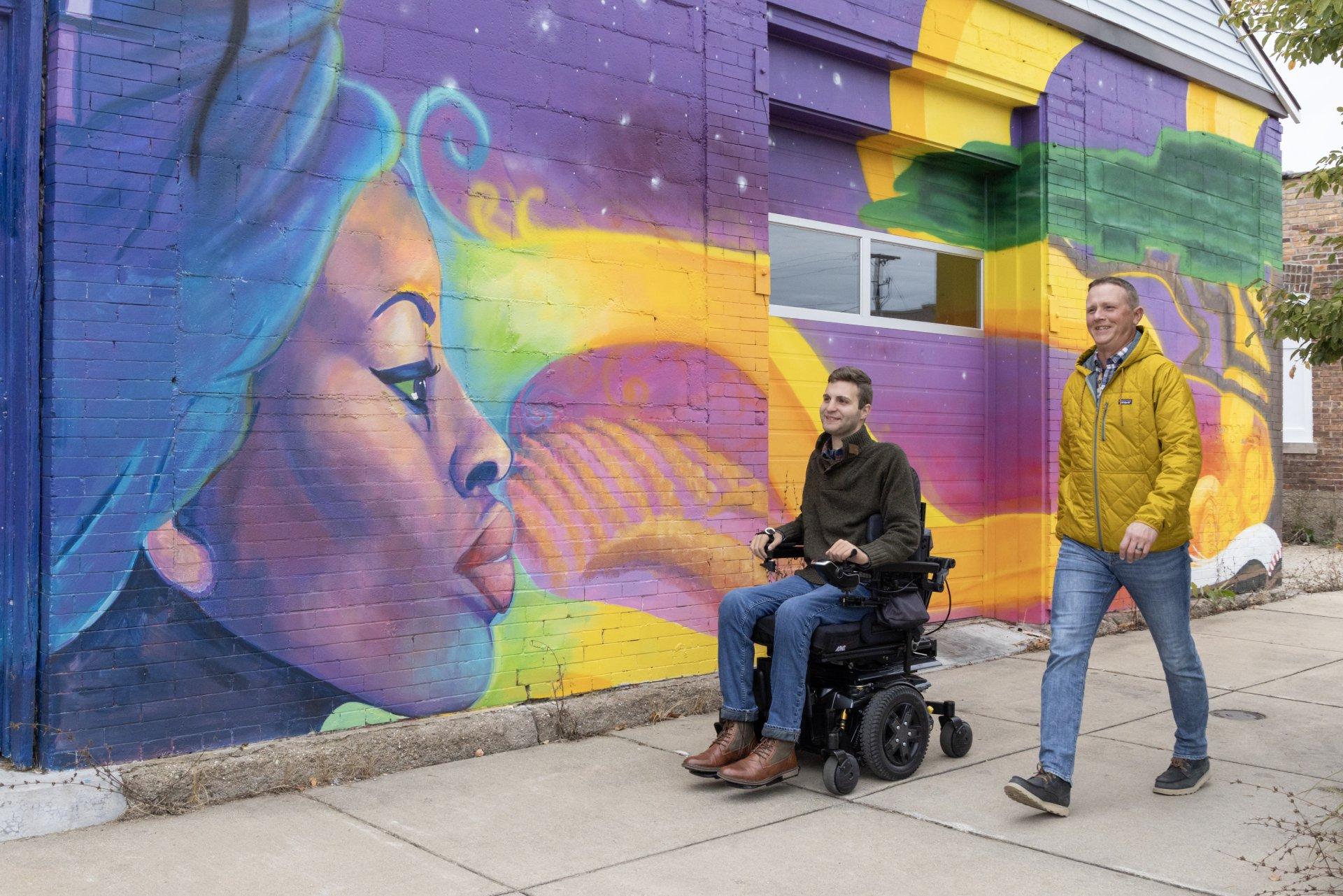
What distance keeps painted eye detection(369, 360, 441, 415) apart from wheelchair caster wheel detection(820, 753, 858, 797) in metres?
2.39

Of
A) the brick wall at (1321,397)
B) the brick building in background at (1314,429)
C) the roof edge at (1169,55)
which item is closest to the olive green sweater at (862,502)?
the roof edge at (1169,55)

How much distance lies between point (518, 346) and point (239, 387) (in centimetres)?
139

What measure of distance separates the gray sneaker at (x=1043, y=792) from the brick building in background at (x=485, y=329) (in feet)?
4.55

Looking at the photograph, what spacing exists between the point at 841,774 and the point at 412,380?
101 inches

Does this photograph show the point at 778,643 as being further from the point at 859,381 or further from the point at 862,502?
the point at 859,381

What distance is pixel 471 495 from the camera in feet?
18.1

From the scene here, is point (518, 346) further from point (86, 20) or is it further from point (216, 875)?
point (216, 875)

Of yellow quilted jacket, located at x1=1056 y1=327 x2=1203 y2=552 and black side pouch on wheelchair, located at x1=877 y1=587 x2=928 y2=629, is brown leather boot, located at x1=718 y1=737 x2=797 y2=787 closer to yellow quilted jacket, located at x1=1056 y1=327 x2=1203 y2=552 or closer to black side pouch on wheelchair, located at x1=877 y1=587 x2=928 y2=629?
black side pouch on wheelchair, located at x1=877 y1=587 x2=928 y2=629

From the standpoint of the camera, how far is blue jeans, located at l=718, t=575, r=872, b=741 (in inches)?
183

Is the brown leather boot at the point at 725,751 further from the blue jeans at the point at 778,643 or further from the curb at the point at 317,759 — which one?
the curb at the point at 317,759

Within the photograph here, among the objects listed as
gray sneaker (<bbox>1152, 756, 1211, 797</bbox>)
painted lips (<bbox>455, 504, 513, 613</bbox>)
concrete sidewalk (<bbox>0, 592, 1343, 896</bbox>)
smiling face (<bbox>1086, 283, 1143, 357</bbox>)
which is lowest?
concrete sidewalk (<bbox>0, 592, 1343, 896</bbox>)

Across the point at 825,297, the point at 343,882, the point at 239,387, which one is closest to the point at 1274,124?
the point at 825,297

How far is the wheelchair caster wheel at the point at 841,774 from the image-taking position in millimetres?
4621

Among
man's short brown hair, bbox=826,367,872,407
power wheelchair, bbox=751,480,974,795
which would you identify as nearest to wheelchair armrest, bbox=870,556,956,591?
power wheelchair, bbox=751,480,974,795
